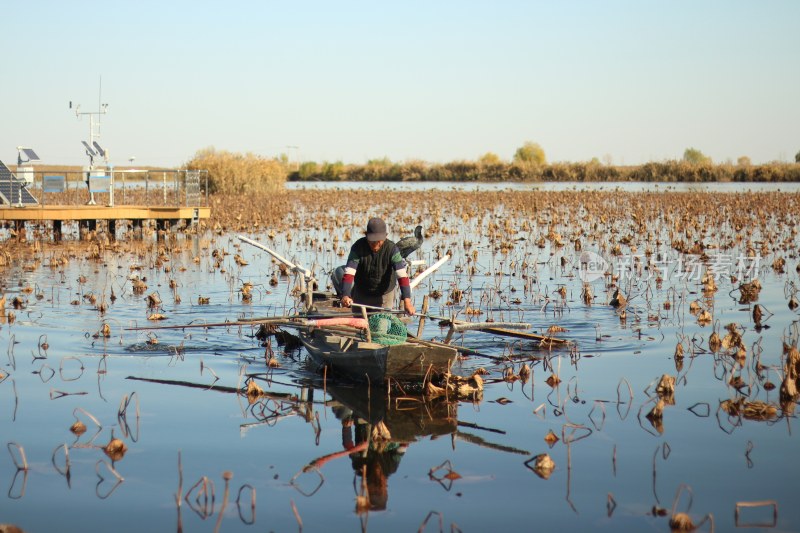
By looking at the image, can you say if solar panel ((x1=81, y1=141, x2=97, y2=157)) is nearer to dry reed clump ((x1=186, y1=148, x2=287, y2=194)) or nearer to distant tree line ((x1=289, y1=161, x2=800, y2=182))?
dry reed clump ((x1=186, y1=148, x2=287, y2=194))

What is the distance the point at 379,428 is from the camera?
8.88 m

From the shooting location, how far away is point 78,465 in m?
8.09

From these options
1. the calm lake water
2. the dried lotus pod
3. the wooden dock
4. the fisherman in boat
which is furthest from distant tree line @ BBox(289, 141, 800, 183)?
the dried lotus pod

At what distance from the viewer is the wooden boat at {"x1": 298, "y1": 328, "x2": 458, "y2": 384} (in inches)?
396

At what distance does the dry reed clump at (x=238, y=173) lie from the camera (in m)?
55.4

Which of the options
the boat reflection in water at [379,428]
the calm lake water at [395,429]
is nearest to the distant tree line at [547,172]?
the calm lake water at [395,429]

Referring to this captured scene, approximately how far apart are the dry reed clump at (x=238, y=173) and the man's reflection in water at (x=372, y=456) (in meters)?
46.7

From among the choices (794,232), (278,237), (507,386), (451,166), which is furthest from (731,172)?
(507,386)

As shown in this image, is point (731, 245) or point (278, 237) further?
point (278, 237)

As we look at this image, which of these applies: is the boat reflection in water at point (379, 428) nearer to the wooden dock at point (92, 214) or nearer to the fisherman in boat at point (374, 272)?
the fisherman in boat at point (374, 272)

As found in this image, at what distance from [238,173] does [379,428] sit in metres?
48.2

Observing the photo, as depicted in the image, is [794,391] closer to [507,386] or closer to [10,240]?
[507,386]

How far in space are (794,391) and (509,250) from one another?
15.1 meters

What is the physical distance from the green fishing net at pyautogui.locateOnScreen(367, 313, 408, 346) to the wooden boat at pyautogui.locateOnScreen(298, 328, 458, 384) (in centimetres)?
17
